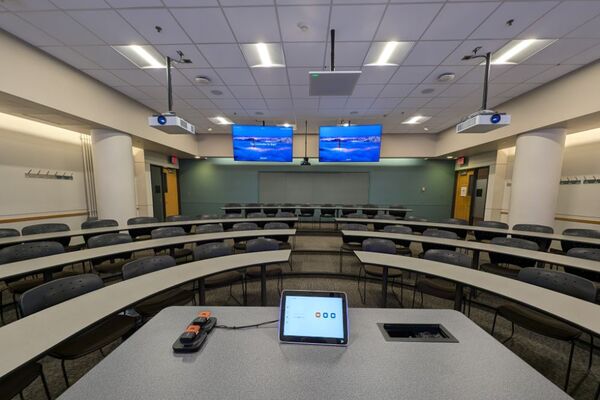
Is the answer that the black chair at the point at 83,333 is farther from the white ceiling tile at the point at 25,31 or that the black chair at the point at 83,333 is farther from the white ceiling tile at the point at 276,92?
the white ceiling tile at the point at 276,92

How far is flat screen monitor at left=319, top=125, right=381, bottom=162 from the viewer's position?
604 cm

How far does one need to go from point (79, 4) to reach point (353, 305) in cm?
496

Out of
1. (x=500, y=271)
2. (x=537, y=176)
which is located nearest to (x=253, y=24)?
(x=500, y=271)

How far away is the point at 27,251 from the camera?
2.67 metres

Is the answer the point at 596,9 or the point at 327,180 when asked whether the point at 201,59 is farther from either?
the point at 327,180

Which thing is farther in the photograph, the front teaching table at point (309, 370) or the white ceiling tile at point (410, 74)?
the white ceiling tile at point (410, 74)

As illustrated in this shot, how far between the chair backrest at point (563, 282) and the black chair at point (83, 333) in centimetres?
377

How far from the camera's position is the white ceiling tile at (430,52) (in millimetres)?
3054

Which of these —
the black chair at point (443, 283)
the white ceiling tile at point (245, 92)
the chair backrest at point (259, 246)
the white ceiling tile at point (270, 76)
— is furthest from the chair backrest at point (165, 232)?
the black chair at point (443, 283)

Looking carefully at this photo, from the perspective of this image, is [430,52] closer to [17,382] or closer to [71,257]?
[17,382]

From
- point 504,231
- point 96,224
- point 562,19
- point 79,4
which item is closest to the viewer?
point 79,4

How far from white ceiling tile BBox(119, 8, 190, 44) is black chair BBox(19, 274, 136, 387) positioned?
118 inches

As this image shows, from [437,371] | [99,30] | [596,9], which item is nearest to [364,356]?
[437,371]

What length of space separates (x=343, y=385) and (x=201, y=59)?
438cm
